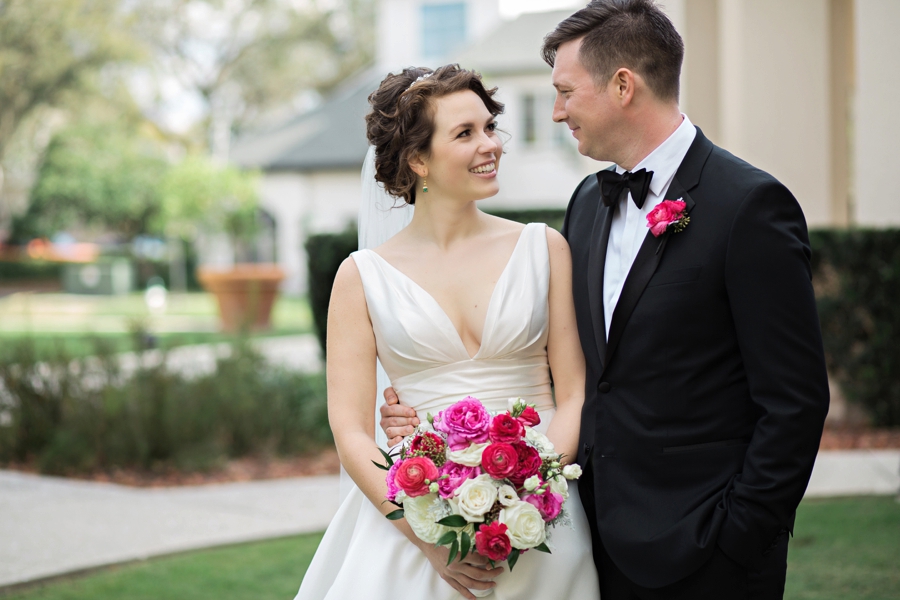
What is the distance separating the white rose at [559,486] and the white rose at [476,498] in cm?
18

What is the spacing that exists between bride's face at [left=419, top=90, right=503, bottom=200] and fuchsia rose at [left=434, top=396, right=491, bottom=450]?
865mm

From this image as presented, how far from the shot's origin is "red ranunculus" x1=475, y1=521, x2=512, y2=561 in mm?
2449

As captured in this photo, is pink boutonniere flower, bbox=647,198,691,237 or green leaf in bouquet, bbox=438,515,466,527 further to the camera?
pink boutonniere flower, bbox=647,198,691,237

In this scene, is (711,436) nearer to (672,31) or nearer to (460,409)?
(460,409)

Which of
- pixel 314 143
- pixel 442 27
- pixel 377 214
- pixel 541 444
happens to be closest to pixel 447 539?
pixel 541 444

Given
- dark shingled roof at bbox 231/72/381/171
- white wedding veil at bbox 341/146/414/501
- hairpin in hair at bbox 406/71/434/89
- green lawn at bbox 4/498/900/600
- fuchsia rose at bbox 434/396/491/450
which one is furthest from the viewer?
dark shingled roof at bbox 231/72/381/171

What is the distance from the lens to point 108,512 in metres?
6.92

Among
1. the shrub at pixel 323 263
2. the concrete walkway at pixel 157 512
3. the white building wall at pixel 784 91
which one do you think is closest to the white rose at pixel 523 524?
the concrete walkway at pixel 157 512

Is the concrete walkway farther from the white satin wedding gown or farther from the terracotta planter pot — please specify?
the terracotta planter pot

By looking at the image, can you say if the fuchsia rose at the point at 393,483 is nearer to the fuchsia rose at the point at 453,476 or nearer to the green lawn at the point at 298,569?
the fuchsia rose at the point at 453,476

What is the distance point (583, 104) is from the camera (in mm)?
2838

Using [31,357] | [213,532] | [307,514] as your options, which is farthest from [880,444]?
[31,357]

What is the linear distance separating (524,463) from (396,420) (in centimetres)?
75

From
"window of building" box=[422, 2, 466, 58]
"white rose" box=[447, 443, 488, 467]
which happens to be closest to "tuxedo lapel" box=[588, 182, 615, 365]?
"white rose" box=[447, 443, 488, 467]
